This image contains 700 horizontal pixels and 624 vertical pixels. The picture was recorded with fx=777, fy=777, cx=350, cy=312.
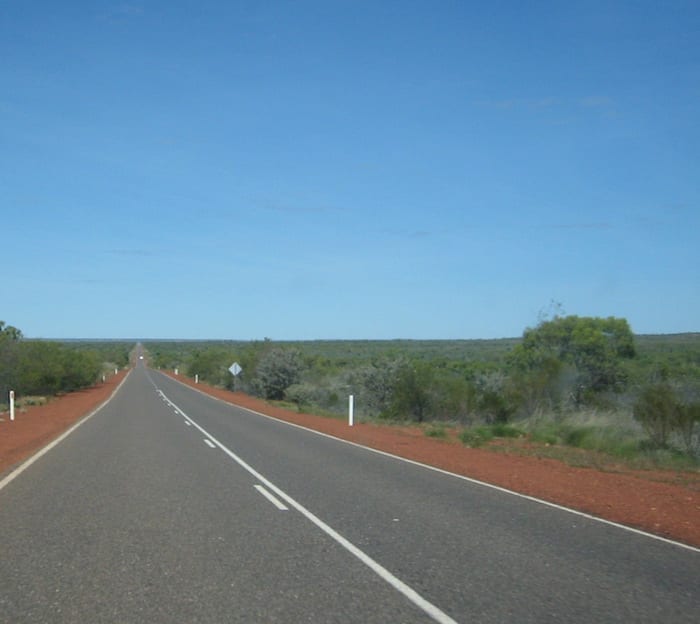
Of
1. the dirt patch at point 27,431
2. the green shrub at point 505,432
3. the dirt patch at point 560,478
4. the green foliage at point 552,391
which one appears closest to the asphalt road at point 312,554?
the dirt patch at point 560,478

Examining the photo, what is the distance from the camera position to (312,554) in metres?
7.78

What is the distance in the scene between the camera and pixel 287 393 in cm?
5512

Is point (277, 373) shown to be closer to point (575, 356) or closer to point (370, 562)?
point (575, 356)

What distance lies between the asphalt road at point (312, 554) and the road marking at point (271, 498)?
31 millimetres

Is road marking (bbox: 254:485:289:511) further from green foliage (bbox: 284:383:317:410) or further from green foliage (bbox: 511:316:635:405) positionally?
green foliage (bbox: 284:383:317:410)

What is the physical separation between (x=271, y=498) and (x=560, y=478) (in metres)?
6.17

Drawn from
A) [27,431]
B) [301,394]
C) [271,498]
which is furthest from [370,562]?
[301,394]

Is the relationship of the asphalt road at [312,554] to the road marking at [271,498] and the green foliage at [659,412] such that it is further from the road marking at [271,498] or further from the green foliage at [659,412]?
→ the green foliage at [659,412]

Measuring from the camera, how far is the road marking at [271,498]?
34.9 feet

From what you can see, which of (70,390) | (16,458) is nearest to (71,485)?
(16,458)

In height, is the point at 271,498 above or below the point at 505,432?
above

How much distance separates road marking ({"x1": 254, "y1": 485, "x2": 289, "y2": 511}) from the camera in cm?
1065

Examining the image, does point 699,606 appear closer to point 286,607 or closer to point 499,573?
point 499,573

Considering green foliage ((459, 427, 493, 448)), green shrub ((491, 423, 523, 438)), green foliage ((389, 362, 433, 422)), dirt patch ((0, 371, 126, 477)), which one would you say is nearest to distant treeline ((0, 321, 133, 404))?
dirt patch ((0, 371, 126, 477))
